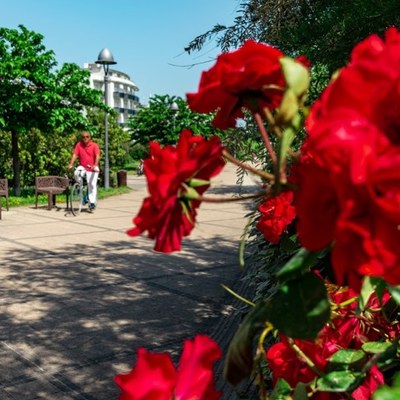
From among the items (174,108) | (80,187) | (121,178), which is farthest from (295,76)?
(174,108)

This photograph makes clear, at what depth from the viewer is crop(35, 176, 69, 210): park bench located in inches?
576

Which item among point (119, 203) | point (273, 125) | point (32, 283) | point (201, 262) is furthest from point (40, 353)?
point (119, 203)

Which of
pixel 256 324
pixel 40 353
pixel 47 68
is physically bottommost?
pixel 40 353

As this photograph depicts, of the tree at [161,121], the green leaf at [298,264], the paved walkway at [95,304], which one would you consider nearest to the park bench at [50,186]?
the paved walkway at [95,304]

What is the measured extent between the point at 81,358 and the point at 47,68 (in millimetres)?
15928

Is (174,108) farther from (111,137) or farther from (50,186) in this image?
(50,186)

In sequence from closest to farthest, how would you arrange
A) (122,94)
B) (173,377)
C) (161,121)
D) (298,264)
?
1. (298,264)
2. (173,377)
3. (161,121)
4. (122,94)

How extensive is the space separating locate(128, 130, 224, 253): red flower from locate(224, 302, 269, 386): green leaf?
0.13 m

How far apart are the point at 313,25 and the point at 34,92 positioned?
16167 mm

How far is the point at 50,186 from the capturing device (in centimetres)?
1534

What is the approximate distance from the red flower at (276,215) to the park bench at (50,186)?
12718mm

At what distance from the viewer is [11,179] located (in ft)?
65.9

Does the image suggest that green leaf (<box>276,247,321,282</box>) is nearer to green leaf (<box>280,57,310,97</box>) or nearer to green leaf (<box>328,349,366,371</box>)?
green leaf (<box>280,57,310,97</box>)

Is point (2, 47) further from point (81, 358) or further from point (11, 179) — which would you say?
point (81, 358)
